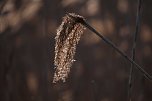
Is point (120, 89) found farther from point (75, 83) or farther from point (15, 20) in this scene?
point (15, 20)

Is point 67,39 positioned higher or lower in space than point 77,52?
lower

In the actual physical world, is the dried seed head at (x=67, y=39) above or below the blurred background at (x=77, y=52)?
below

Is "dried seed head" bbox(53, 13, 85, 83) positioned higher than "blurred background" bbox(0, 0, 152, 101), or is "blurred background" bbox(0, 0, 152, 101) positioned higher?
"blurred background" bbox(0, 0, 152, 101)

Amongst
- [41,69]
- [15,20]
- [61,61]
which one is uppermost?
[15,20]

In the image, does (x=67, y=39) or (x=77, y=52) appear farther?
(x=77, y=52)

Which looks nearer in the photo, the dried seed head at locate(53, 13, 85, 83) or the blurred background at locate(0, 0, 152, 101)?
the dried seed head at locate(53, 13, 85, 83)

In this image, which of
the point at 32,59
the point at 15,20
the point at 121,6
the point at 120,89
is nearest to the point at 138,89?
the point at 120,89

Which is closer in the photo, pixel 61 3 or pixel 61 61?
pixel 61 61

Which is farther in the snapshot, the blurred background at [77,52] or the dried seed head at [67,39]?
the blurred background at [77,52]
